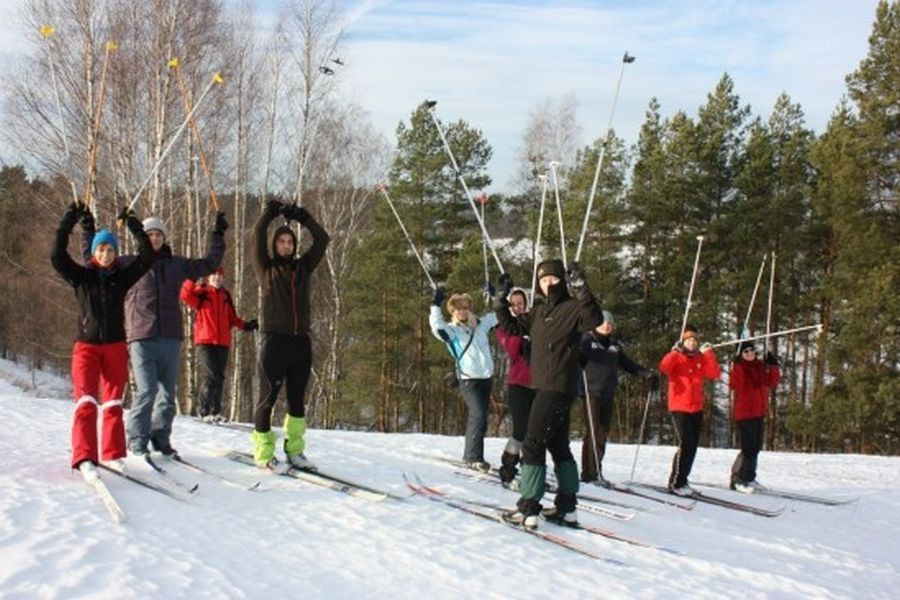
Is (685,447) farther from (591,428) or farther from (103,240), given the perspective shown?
(103,240)

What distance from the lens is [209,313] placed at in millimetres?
9172

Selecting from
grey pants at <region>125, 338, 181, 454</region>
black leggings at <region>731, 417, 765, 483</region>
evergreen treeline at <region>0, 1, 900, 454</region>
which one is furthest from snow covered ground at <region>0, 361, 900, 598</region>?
evergreen treeline at <region>0, 1, 900, 454</region>

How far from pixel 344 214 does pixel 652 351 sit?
35.6 ft

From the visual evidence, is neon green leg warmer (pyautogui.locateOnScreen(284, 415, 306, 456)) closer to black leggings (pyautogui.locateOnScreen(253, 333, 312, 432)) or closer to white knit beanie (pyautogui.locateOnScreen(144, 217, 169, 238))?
black leggings (pyautogui.locateOnScreen(253, 333, 312, 432))

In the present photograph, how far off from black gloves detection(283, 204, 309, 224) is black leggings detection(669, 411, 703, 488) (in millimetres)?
4681

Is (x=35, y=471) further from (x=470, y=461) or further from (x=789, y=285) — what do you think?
(x=789, y=285)

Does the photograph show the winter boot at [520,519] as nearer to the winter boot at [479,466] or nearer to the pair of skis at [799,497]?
the winter boot at [479,466]

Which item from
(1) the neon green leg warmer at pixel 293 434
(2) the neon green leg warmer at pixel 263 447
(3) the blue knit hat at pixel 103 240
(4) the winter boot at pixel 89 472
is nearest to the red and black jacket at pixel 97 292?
(3) the blue knit hat at pixel 103 240

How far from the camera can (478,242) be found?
75.6 feet

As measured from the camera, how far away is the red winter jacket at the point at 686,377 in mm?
8047

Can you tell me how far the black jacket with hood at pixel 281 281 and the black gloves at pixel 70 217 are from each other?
1192mm

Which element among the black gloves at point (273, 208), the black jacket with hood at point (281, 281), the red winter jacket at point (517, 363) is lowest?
the red winter jacket at point (517, 363)

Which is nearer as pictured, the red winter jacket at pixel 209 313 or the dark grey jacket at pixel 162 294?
the dark grey jacket at pixel 162 294

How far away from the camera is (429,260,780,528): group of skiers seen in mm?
5254
